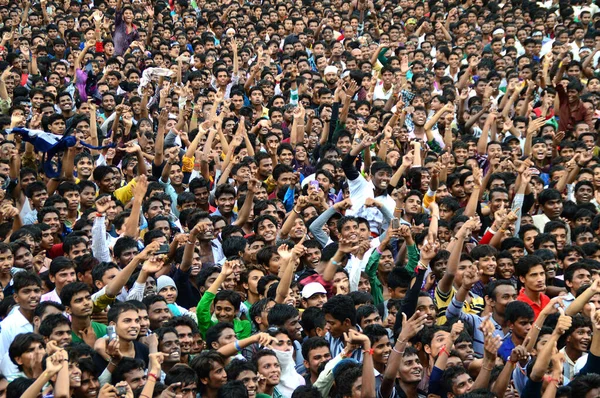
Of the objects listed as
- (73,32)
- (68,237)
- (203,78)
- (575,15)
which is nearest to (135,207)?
(68,237)

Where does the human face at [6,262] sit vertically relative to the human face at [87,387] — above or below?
below

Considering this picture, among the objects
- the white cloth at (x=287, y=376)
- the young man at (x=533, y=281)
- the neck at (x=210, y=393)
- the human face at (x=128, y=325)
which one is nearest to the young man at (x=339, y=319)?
the white cloth at (x=287, y=376)

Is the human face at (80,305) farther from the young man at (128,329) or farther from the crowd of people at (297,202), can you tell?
the young man at (128,329)

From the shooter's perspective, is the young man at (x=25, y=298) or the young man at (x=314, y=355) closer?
the young man at (x=314, y=355)

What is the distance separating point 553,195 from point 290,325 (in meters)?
3.80

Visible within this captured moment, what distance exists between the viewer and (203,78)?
43.2 ft

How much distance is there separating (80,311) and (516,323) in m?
2.93

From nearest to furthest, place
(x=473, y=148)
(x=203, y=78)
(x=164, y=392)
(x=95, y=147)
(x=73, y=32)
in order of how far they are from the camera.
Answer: (x=164, y=392)
(x=95, y=147)
(x=473, y=148)
(x=203, y=78)
(x=73, y=32)

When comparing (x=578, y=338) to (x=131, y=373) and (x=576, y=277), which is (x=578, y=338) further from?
(x=131, y=373)

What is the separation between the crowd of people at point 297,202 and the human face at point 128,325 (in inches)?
0.6

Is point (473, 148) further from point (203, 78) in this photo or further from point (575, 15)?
point (575, 15)

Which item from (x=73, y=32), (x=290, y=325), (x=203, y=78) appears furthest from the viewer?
(x=73, y=32)

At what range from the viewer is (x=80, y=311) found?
6.72 meters

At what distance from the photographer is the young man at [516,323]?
716 cm
